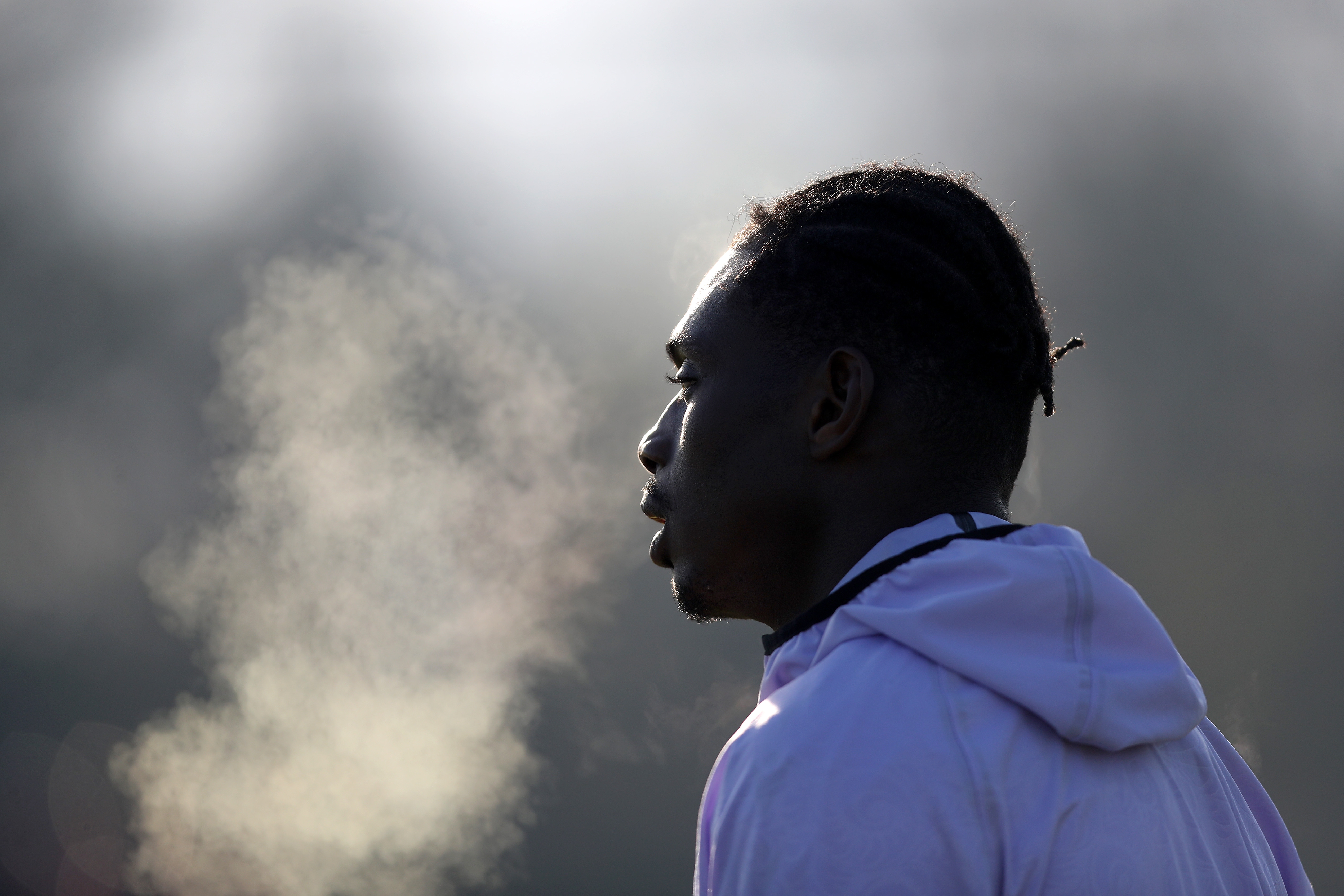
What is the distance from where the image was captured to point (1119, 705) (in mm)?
1257

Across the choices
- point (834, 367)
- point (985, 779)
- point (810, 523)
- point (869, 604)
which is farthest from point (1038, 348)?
point (985, 779)

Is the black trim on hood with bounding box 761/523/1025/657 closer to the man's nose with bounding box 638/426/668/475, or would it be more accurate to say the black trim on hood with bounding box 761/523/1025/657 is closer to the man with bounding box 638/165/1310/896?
the man with bounding box 638/165/1310/896

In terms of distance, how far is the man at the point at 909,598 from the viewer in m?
1.14

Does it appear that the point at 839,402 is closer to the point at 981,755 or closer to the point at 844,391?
the point at 844,391

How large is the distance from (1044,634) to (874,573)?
0.83 ft

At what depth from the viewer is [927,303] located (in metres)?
1.69

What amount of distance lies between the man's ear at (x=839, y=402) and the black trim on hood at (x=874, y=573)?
0.82ft

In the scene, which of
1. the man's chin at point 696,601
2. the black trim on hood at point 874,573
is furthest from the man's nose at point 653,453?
the black trim on hood at point 874,573

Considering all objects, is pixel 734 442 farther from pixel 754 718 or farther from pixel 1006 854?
pixel 1006 854

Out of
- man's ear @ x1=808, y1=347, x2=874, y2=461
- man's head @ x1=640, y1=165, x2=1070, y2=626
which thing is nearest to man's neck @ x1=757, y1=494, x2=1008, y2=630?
man's head @ x1=640, y1=165, x2=1070, y2=626

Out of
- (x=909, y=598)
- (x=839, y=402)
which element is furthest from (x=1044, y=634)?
(x=839, y=402)

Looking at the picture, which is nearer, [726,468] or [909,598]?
[909,598]

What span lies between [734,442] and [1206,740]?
934 mm

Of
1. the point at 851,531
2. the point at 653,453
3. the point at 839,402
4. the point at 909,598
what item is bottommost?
the point at 909,598
